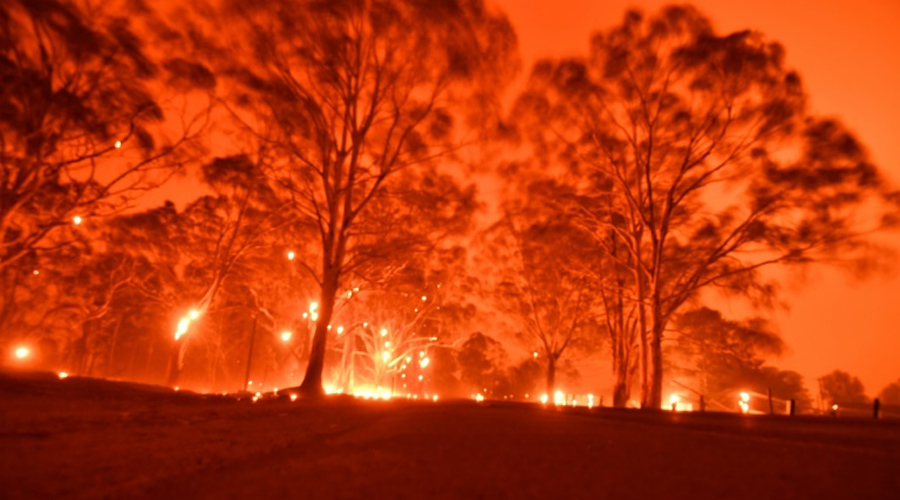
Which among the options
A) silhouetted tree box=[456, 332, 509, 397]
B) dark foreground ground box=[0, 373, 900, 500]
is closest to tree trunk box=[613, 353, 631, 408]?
dark foreground ground box=[0, 373, 900, 500]

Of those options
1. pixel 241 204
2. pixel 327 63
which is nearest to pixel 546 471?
pixel 327 63

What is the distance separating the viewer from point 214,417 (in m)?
6.61

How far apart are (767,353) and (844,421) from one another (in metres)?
17.5

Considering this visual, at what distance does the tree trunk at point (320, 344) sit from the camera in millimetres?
13352

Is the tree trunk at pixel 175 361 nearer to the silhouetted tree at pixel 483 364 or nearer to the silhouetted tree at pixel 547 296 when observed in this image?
the silhouetted tree at pixel 547 296

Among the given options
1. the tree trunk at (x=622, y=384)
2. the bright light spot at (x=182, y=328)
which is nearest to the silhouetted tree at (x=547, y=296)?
the tree trunk at (x=622, y=384)

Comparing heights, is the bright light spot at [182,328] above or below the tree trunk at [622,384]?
above

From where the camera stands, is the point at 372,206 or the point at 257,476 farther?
the point at 372,206

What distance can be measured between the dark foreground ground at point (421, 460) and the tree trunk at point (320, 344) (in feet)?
23.9

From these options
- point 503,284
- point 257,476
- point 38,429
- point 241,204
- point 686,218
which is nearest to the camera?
point 257,476

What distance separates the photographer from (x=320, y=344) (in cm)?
1383

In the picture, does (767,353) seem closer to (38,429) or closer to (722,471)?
(722,471)

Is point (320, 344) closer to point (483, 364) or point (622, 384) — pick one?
point (622, 384)

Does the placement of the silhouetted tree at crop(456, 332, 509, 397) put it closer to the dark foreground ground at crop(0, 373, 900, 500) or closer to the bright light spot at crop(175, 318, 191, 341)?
the bright light spot at crop(175, 318, 191, 341)
